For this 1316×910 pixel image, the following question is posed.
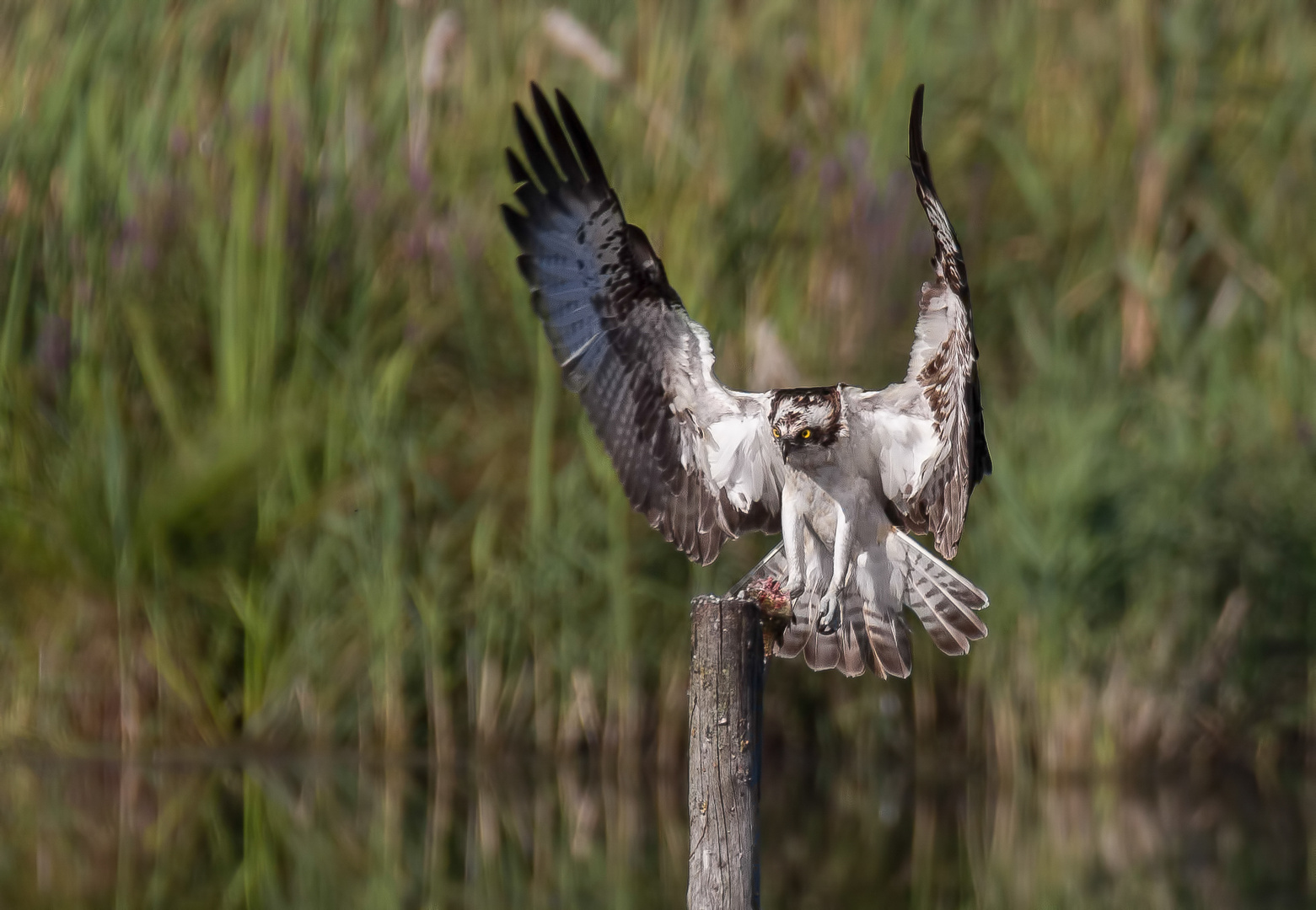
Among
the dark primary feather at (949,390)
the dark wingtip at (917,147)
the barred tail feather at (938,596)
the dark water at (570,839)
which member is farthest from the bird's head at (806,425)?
the dark water at (570,839)

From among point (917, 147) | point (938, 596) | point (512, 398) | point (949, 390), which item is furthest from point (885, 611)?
point (512, 398)

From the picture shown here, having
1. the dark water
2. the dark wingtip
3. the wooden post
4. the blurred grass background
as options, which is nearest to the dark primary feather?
the dark wingtip

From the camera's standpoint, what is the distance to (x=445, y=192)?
22.4ft

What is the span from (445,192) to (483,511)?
1.30 m

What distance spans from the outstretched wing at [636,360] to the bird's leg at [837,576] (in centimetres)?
24

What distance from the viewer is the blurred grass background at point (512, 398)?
20.2ft

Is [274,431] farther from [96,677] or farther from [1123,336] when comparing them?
[1123,336]

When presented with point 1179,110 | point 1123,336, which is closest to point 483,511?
point 1123,336

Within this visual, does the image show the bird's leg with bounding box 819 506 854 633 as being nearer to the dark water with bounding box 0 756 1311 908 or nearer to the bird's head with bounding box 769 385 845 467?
the bird's head with bounding box 769 385 845 467

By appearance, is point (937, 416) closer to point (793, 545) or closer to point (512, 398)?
point (793, 545)

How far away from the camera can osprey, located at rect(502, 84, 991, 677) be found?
418 cm

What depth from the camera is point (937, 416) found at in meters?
4.17

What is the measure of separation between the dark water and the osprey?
60.8 inches

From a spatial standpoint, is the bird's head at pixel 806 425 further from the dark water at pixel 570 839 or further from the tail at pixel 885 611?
the dark water at pixel 570 839
